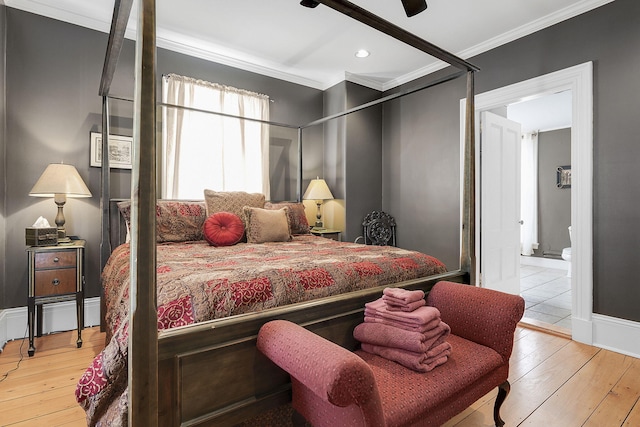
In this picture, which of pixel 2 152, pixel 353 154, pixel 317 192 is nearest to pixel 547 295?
pixel 353 154

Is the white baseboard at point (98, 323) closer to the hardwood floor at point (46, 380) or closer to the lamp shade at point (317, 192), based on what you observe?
the hardwood floor at point (46, 380)

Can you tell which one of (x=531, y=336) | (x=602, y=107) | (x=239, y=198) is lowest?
(x=531, y=336)

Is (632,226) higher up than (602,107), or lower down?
lower down

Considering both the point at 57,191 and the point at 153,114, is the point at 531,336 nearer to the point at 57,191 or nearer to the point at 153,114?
the point at 153,114

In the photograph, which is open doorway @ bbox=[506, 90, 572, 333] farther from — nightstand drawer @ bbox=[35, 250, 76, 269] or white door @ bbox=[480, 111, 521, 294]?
nightstand drawer @ bbox=[35, 250, 76, 269]

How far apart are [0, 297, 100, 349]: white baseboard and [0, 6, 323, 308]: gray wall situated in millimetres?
84

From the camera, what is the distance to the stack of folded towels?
1.31m

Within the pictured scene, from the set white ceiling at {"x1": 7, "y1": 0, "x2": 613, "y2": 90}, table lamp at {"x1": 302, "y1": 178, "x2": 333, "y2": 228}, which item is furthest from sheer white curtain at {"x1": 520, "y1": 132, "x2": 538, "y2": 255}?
table lamp at {"x1": 302, "y1": 178, "x2": 333, "y2": 228}

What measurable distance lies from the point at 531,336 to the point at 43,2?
4.92 m

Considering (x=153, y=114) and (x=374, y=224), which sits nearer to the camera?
(x=153, y=114)

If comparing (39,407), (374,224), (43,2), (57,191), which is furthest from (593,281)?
(43,2)

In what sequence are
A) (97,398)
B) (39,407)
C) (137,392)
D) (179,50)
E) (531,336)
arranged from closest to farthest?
1. (137,392)
2. (97,398)
3. (39,407)
4. (531,336)
5. (179,50)

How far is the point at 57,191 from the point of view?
2473 millimetres

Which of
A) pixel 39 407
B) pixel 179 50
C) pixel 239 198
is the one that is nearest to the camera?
pixel 39 407
